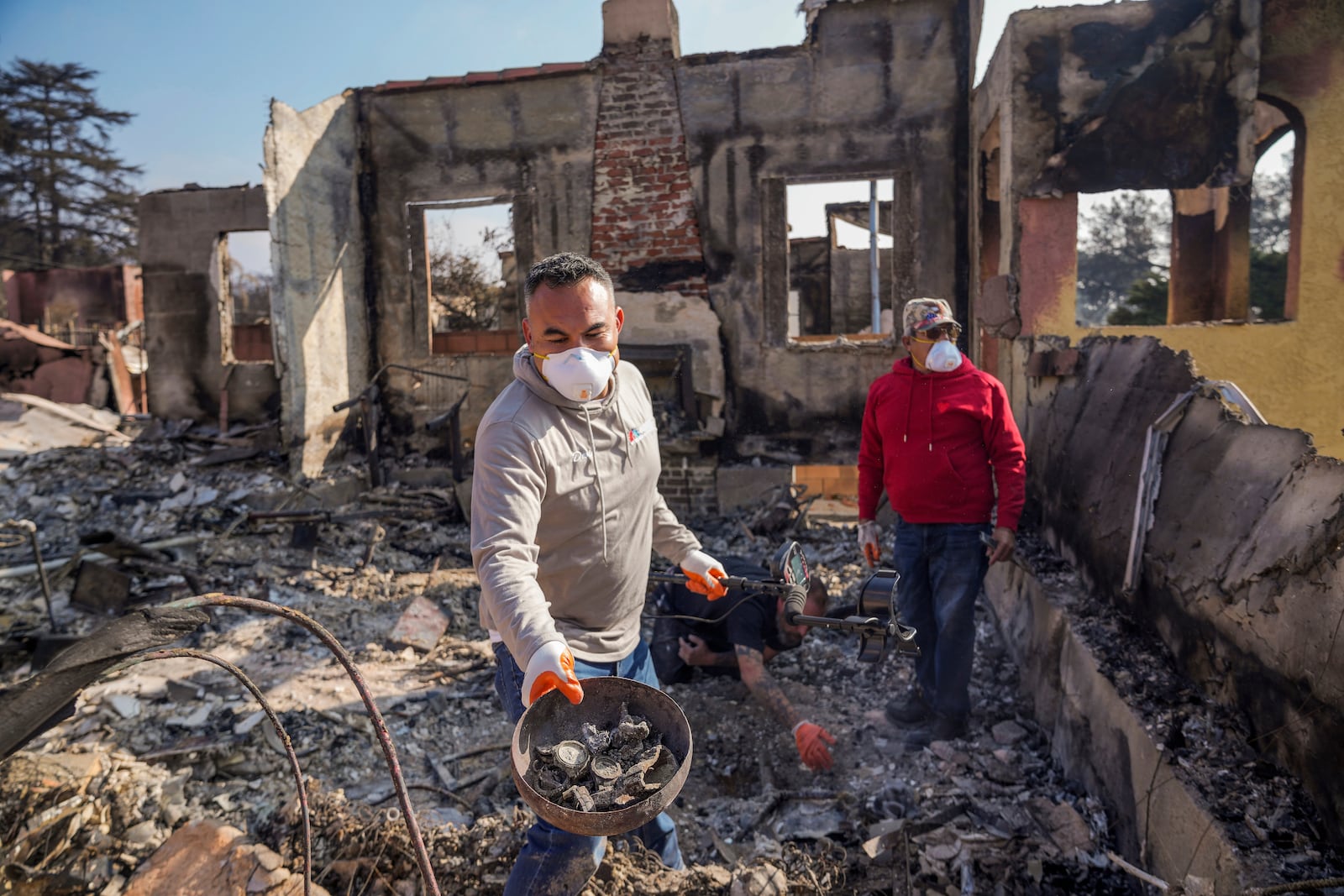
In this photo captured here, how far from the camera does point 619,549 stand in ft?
7.46

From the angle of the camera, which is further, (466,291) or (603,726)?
(466,291)

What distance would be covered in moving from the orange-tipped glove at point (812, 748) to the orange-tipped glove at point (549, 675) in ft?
7.52

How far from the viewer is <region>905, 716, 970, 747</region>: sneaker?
381 cm

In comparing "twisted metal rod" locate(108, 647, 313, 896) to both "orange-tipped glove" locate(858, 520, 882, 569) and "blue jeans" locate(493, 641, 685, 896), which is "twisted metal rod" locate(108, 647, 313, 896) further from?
"orange-tipped glove" locate(858, 520, 882, 569)

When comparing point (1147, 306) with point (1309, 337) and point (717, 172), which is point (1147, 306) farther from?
point (717, 172)

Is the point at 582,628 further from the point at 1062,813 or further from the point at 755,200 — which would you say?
the point at 755,200

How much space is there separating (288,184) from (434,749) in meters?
→ 6.95

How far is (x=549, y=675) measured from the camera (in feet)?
5.62

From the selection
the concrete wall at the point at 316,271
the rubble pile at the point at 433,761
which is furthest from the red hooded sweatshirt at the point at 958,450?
the concrete wall at the point at 316,271

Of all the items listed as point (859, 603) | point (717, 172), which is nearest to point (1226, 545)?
point (859, 603)

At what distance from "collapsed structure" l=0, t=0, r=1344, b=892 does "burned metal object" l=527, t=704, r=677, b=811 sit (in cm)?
146

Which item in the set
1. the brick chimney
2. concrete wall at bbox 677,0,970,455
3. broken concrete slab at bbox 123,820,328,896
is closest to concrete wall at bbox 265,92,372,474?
the brick chimney

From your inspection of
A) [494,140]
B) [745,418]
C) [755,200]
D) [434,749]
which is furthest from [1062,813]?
[494,140]

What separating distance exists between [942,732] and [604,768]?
2465mm
